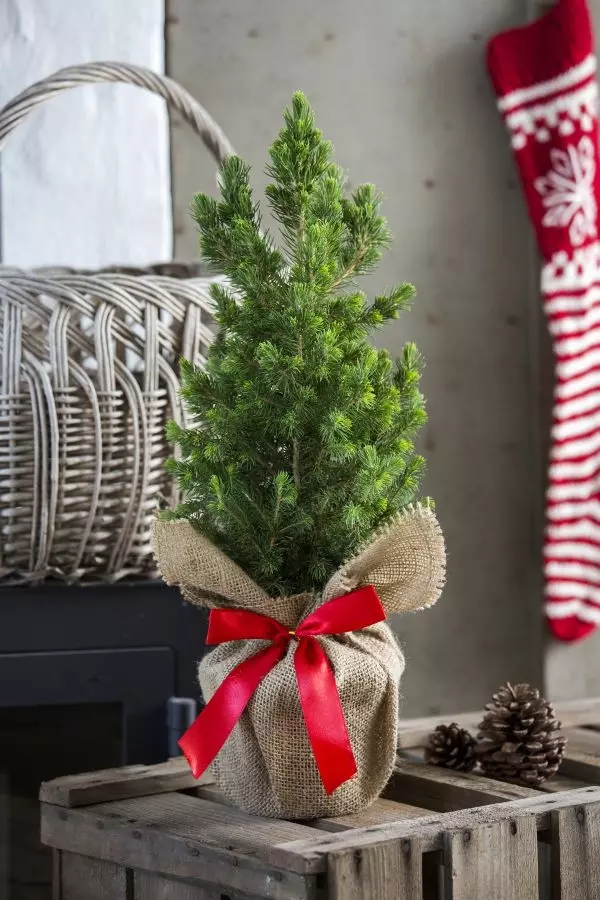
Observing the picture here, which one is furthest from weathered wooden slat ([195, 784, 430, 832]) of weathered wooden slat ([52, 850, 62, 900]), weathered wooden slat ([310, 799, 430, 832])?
weathered wooden slat ([52, 850, 62, 900])

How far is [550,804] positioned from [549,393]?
1.19 meters

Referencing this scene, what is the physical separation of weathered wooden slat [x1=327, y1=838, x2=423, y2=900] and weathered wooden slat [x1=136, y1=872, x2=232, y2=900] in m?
0.09

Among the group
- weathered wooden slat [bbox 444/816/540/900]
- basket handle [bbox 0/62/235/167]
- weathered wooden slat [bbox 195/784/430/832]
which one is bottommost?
weathered wooden slat [bbox 444/816/540/900]

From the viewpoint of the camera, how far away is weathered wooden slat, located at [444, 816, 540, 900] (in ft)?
2.17

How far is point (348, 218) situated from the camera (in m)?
0.78

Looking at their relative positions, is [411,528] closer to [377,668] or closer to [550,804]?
[377,668]

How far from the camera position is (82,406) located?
40.1 inches

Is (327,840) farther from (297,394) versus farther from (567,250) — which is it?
(567,250)

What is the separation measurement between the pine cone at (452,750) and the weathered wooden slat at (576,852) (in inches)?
6.2

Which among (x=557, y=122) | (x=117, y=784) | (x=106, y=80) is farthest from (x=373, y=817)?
(x=557, y=122)

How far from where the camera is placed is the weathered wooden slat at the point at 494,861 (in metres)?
0.66

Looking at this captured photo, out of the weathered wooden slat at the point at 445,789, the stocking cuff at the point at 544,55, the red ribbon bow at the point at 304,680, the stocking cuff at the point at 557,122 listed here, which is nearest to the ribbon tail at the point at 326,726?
the red ribbon bow at the point at 304,680

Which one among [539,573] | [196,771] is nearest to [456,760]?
[196,771]

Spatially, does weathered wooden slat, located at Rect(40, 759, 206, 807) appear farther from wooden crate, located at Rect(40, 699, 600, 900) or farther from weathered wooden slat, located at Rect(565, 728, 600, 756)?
weathered wooden slat, located at Rect(565, 728, 600, 756)
